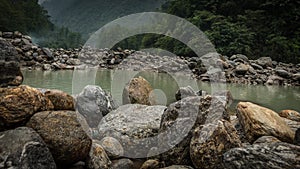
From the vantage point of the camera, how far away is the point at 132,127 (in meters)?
4.85

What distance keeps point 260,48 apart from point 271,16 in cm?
449

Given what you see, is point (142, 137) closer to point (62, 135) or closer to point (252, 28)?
point (62, 135)

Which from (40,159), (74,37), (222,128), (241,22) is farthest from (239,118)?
(74,37)

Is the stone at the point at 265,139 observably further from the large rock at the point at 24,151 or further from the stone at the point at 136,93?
the stone at the point at 136,93

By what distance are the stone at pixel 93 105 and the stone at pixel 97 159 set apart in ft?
4.16

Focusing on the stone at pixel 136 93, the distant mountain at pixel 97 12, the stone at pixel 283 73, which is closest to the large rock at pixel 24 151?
the stone at pixel 136 93

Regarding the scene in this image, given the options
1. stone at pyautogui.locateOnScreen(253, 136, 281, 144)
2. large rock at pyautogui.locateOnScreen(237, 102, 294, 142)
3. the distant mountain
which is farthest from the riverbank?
the distant mountain

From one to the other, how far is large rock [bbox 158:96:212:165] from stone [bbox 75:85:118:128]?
165 cm

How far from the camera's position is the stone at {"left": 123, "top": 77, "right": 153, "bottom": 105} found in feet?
21.7

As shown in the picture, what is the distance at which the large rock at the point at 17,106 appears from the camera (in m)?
3.62

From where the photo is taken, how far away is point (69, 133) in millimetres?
3842

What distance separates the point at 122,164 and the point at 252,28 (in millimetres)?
27558

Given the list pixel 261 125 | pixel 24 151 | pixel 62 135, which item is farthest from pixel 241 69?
pixel 24 151

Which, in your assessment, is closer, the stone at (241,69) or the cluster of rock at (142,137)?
the cluster of rock at (142,137)
